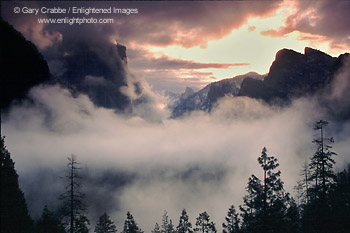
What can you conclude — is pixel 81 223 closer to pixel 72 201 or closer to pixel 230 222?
pixel 72 201

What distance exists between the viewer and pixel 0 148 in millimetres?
25625

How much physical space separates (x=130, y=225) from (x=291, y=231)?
3382 centimetres

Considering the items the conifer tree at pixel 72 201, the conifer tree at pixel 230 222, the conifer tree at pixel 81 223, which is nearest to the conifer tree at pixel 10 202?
the conifer tree at pixel 72 201

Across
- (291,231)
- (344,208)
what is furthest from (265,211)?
(344,208)

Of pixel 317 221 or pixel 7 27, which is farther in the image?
pixel 7 27

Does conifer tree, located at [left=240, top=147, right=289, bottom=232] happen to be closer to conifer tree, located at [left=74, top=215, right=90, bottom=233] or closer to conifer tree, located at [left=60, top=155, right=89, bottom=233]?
conifer tree, located at [left=74, top=215, right=90, bottom=233]

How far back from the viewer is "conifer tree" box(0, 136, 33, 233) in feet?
80.9

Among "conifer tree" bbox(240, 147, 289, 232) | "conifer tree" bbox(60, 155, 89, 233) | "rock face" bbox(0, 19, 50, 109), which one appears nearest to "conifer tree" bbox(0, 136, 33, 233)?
"conifer tree" bbox(60, 155, 89, 233)

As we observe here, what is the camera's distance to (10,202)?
2531 centimetres

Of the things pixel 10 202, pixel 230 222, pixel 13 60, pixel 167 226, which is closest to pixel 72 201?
pixel 10 202

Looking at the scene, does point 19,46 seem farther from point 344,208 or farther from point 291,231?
point 344,208

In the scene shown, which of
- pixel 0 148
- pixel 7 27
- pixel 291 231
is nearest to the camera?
pixel 0 148

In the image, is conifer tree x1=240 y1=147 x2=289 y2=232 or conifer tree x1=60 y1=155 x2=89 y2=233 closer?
conifer tree x1=60 y1=155 x2=89 y2=233

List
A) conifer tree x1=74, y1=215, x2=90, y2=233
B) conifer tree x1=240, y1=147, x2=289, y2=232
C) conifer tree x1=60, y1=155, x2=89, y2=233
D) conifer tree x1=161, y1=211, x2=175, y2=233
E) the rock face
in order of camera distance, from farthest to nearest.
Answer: conifer tree x1=161, y1=211, x2=175, y2=233
the rock face
conifer tree x1=240, y1=147, x2=289, y2=232
conifer tree x1=60, y1=155, x2=89, y2=233
conifer tree x1=74, y1=215, x2=90, y2=233
